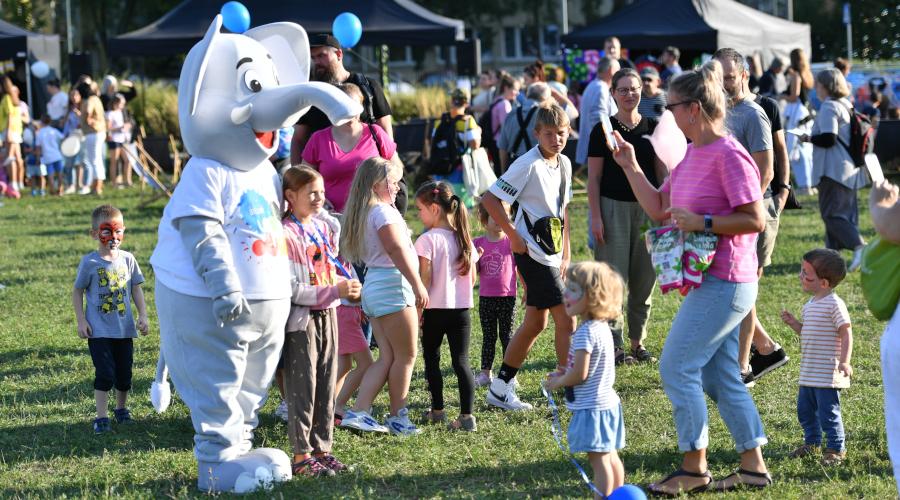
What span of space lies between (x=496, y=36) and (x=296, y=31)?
48.4 meters

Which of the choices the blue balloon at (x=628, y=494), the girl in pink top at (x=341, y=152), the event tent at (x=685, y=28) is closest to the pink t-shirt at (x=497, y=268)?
the girl in pink top at (x=341, y=152)

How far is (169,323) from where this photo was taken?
5.13 meters

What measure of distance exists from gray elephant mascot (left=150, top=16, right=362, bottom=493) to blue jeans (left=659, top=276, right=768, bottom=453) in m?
1.74

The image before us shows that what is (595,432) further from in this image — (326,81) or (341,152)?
(326,81)

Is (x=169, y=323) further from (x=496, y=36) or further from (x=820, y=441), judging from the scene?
(x=496, y=36)

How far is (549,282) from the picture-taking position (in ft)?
21.5

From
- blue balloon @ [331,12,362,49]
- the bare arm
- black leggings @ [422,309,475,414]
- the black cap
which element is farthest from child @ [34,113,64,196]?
the bare arm

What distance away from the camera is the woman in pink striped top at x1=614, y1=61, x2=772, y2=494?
16.1 ft

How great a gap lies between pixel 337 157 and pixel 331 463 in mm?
1965

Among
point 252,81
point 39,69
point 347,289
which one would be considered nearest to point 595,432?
point 347,289

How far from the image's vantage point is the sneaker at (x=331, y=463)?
217 inches

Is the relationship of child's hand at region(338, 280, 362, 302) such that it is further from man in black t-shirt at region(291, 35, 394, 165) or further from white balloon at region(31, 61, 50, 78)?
white balloon at region(31, 61, 50, 78)

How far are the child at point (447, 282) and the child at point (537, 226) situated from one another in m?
0.33

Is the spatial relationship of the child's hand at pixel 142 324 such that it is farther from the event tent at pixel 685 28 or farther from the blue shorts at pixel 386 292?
the event tent at pixel 685 28
